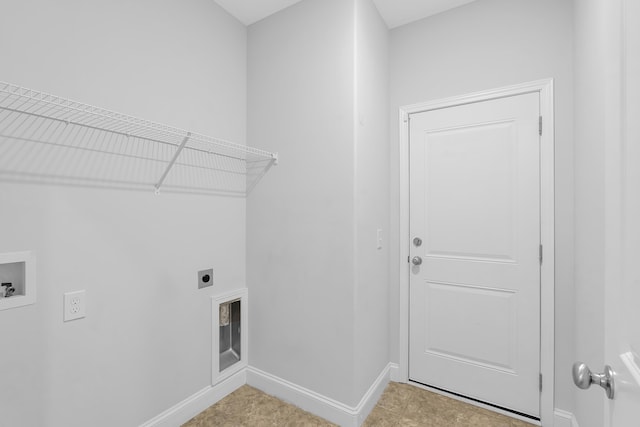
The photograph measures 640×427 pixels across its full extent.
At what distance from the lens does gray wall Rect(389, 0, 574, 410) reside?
172 centimetres

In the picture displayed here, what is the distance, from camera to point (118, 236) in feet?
4.96

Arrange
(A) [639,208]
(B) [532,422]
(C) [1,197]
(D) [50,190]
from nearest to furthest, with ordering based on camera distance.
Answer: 1. (A) [639,208]
2. (C) [1,197]
3. (D) [50,190]
4. (B) [532,422]

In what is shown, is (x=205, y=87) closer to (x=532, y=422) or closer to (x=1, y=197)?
(x=1, y=197)

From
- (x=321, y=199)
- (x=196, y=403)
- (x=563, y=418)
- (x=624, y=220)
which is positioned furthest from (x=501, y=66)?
(x=196, y=403)

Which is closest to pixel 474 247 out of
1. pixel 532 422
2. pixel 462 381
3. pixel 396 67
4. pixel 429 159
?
pixel 429 159

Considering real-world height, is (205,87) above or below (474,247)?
above

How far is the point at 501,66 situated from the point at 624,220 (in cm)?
172

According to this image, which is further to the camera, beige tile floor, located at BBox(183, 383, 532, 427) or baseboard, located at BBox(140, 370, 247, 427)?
beige tile floor, located at BBox(183, 383, 532, 427)

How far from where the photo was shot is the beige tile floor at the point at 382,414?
1.78m

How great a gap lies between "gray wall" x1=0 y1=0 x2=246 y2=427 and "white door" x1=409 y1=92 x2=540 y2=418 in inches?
54.8

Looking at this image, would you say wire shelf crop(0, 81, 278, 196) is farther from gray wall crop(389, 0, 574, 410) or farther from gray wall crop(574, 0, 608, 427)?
gray wall crop(574, 0, 608, 427)

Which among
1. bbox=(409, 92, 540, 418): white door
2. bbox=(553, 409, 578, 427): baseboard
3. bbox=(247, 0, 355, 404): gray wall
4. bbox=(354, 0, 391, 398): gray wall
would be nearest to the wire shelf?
bbox=(247, 0, 355, 404): gray wall

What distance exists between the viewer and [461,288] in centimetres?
202

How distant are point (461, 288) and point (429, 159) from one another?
918mm
